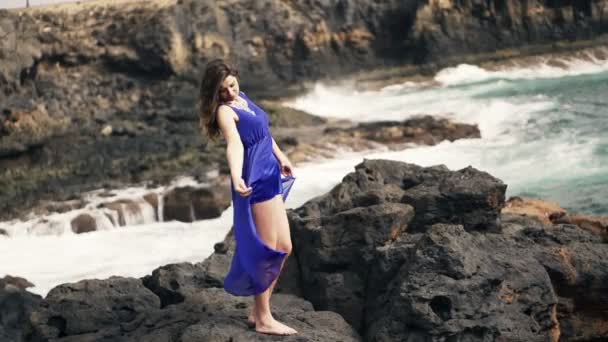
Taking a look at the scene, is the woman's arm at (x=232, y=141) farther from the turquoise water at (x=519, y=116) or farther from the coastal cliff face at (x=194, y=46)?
the coastal cliff face at (x=194, y=46)

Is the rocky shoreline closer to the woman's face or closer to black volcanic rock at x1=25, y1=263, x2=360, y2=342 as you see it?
black volcanic rock at x1=25, y1=263, x2=360, y2=342

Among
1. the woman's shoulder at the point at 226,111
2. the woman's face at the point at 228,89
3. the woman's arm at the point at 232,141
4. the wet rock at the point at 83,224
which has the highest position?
the woman's face at the point at 228,89

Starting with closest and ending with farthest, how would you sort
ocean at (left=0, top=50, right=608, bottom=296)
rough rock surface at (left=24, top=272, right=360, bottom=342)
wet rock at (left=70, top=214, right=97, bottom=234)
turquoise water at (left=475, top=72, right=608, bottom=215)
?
1. rough rock surface at (left=24, top=272, right=360, bottom=342)
2. ocean at (left=0, top=50, right=608, bottom=296)
3. turquoise water at (left=475, top=72, right=608, bottom=215)
4. wet rock at (left=70, top=214, right=97, bottom=234)

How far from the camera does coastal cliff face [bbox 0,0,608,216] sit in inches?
1145

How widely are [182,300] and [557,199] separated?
1010 centimetres

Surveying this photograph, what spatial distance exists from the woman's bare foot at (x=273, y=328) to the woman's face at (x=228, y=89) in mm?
1328

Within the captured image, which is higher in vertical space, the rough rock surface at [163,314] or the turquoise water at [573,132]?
the rough rock surface at [163,314]

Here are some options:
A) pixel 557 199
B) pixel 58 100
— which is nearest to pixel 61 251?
pixel 557 199

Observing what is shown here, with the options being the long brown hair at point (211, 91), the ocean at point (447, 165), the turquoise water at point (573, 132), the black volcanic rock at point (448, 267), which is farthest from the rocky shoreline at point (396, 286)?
the turquoise water at point (573, 132)

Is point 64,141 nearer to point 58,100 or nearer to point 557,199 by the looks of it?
point 58,100

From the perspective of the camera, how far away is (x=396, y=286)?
5.80 meters

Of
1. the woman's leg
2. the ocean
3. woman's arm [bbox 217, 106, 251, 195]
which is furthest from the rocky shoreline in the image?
the ocean

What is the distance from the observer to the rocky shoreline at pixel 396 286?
18.4 ft

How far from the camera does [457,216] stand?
22.7ft
